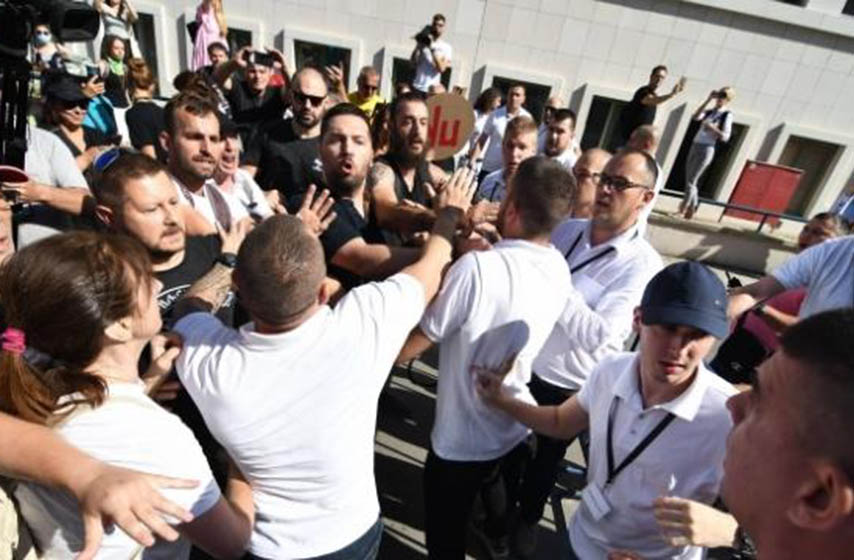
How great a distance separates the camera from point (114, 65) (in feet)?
24.3

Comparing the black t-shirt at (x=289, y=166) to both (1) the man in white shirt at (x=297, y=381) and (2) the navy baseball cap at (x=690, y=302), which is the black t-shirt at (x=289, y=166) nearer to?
(1) the man in white shirt at (x=297, y=381)

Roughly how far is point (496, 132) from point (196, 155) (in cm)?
502

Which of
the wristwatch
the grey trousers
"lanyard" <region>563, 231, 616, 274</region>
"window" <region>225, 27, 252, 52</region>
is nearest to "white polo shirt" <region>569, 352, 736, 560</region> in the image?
"lanyard" <region>563, 231, 616, 274</region>

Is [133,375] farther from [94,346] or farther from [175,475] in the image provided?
[175,475]

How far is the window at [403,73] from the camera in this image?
10.6 m

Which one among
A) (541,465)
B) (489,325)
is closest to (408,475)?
(541,465)

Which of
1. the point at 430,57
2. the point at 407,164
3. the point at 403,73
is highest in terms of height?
the point at 430,57

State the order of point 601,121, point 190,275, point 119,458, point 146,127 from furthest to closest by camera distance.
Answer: point 601,121, point 146,127, point 190,275, point 119,458

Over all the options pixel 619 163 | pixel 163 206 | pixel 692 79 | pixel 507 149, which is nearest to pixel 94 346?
pixel 163 206

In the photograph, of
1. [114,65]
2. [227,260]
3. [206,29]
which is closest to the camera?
[227,260]

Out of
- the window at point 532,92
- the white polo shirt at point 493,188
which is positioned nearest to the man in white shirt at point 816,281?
the white polo shirt at point 493,188

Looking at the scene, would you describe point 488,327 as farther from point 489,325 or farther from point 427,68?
point 427,68

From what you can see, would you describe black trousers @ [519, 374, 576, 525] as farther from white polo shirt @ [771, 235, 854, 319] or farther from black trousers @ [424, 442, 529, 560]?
white polo shirt @ [771, 235, 854, 319]

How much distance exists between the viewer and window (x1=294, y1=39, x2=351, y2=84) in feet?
34.6
